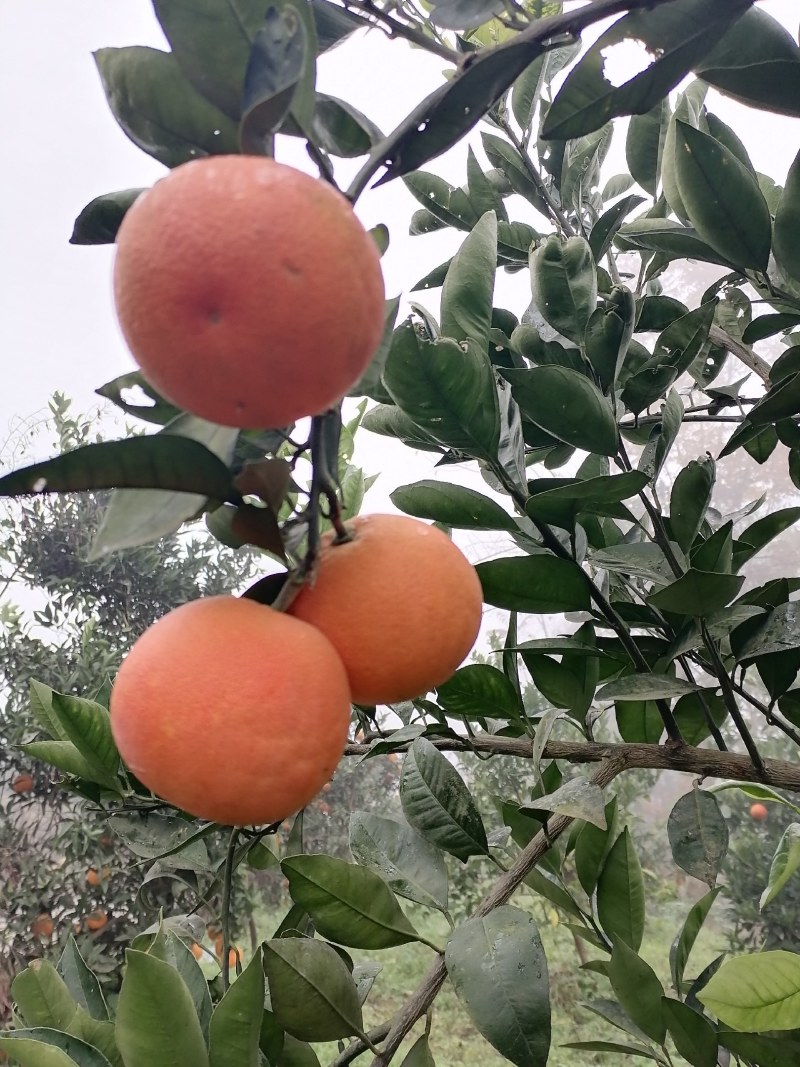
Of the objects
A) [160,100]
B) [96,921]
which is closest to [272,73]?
[160,100]

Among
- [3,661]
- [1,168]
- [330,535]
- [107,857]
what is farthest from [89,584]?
[330,535]

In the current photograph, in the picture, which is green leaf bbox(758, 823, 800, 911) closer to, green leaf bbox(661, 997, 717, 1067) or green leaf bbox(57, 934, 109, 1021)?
green leaf bbox(661, 997, 717, 1067)

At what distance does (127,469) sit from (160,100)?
13 cm

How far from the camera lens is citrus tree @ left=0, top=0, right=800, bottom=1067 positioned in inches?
8.1

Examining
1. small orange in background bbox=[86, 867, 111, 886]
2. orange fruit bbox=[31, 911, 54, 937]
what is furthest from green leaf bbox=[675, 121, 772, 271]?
orange fruit bbox=[31, 911, 54, 937]

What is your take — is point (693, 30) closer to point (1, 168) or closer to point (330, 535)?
point (330, 535)

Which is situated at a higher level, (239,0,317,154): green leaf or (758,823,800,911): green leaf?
(239,0,317,154): green leaf

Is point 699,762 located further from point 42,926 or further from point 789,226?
point 42,926

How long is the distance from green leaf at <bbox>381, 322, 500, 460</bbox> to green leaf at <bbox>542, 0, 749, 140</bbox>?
11cm

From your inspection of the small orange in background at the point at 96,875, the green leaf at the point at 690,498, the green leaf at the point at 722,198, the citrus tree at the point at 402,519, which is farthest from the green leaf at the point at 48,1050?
the small orange in background at the point at 96,875

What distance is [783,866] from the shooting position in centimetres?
56

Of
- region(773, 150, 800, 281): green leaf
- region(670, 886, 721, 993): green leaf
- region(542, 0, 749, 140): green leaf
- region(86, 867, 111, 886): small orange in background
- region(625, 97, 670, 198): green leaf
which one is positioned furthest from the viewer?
region(86, 867, 111, 886): small orange in background

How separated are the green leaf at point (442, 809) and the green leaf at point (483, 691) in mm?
45

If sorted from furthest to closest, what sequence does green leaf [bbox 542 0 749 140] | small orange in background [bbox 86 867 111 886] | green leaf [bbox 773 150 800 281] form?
small orange in background [bbox 86 867 111 886]
green leaf [bbox 773 150 800 281]
green leaf [bbox 542 0 749 140]
